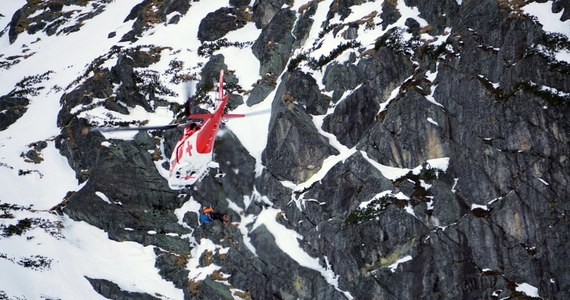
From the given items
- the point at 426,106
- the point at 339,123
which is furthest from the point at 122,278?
the point at 426,106

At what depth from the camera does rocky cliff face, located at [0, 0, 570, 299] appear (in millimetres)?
34438

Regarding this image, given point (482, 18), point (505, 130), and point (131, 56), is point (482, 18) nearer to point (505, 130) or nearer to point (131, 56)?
point (505, 130)

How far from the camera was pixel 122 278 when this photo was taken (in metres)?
39.8

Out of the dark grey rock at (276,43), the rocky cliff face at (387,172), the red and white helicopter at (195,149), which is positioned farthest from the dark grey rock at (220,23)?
the red and white helicopter at (195,149)

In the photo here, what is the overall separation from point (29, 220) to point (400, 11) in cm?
3051

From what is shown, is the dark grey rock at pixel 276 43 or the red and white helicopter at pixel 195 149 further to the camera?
the dark grey rock at pixel 276 43

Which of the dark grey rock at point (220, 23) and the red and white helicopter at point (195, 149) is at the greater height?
the red and white helicopter at point (195, 149)

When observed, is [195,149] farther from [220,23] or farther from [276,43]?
[220,23]

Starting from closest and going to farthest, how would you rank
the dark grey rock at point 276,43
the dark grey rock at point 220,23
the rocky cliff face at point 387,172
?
the rocky cliff face at point 387,172 < the dark grey rock at point 276,43 < the dark grey rock at point 220,23

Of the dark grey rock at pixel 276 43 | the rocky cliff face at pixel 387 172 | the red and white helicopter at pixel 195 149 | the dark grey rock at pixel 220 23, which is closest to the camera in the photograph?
the red and white helicopter at pixel 195 149

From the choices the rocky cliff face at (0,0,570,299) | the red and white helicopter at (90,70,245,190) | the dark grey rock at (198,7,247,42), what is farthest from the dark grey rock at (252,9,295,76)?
the red and white helicopter at (90,70,245,190)

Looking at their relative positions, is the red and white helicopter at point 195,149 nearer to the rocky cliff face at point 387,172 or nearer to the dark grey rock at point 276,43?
the rocky cliff face at point 387,172

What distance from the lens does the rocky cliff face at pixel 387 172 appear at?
3444 centimetres

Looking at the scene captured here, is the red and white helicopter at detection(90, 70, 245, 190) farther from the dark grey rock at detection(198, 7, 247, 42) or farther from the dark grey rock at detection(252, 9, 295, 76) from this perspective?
the dark grey rock at detection(198, 7, 247, 42)
